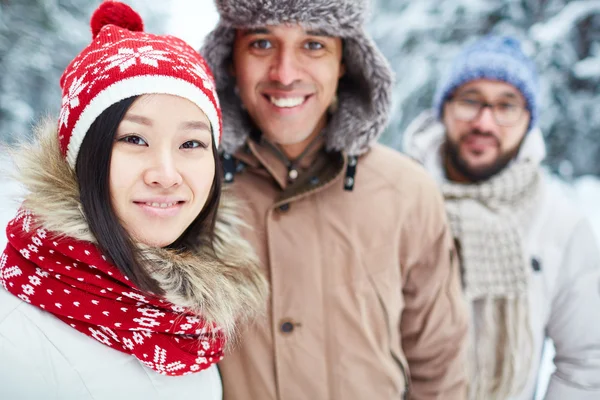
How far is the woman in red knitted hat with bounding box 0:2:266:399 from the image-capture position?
1182mm

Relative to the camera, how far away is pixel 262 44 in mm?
1843

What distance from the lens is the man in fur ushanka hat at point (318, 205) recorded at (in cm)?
176

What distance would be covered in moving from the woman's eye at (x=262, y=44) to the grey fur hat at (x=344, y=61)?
0.26 ft

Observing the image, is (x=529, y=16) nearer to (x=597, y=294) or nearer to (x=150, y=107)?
(x=597, y=294)

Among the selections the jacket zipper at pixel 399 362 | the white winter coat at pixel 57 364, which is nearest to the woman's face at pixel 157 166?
the white winter coat at pixel 57 364

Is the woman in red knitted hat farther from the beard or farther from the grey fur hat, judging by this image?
the beard

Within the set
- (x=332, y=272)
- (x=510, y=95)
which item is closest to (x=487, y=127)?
(x=510, y=95)

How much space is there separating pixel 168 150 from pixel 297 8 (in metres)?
0.78

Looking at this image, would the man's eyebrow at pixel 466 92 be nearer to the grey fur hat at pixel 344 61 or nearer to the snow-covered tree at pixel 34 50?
the grey fur hat at pixel 344 61

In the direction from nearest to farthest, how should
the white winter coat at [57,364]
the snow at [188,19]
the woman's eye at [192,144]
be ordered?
1. the white winter coat at [57,364]
2. the woman's eye at [192,144]
3. the snow at [188,19]

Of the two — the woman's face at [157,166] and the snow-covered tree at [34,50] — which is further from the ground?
the snow-covered tree at [34,50]

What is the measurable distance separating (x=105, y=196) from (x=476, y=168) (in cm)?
197

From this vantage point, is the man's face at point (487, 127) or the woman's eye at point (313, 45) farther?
the man's face at point (487, 127)

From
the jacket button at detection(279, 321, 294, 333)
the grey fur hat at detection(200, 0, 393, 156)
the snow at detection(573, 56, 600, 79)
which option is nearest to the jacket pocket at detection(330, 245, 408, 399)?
the jacket button at detection(279, 321, 294, 333)
